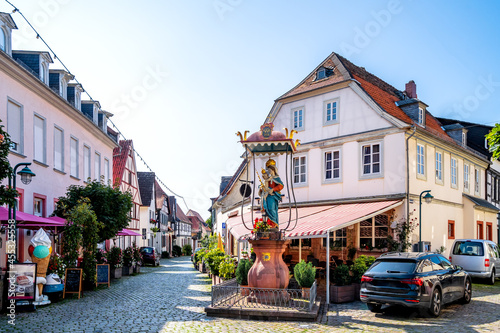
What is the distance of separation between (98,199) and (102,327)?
10333 mm

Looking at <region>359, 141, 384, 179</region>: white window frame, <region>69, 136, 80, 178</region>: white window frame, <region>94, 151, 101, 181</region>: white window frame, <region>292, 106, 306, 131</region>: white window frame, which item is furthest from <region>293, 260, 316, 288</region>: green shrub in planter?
<region>94, 151, 101, 181</region>: white window frame

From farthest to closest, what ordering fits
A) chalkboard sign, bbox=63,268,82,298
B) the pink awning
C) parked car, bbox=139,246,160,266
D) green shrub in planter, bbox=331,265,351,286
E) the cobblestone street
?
parked car, bbox=139,246,160,266 < the pink awning < chalkboard sign, bbox=63,268,82,298 < green shrub in planter, bbox=331,265,351,286 < the cobblestone street

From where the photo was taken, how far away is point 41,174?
17.9 m

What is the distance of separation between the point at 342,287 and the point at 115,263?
499 inches

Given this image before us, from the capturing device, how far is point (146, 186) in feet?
164

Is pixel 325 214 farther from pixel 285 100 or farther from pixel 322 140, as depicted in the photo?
pixel 285 100

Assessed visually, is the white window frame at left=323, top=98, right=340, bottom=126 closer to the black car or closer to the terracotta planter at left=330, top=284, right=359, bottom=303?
the terracotta planter at left=330, top=284, right=359, bottom=303

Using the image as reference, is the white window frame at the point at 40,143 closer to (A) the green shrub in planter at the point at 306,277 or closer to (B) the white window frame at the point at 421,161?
(A) the green shrub in planter at the point at 306,277

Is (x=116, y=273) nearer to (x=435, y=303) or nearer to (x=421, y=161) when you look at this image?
(x=421, y=161)

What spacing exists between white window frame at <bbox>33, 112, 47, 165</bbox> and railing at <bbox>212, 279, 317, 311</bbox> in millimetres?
10078

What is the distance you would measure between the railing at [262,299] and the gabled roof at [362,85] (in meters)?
10.0

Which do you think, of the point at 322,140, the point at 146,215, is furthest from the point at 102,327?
the point at 146,215

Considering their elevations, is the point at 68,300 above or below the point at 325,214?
below

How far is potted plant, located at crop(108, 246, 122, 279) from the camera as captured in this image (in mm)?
21328
